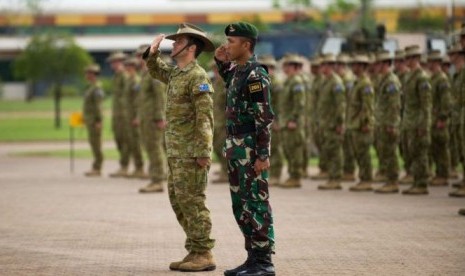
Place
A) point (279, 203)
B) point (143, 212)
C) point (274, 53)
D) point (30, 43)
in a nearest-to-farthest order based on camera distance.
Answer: point (143, 212), point (279, 203), point (274, 53), point (30, 43)

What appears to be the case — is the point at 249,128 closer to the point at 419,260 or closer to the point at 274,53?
the point at 419,260

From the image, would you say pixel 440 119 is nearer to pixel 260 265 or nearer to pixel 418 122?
pixel 418 122

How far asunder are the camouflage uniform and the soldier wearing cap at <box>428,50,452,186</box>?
351 inches

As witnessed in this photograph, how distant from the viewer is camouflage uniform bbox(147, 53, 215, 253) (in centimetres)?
1047

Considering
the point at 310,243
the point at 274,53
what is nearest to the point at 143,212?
the point at 310,243

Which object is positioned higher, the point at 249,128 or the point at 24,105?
the point at 249,128

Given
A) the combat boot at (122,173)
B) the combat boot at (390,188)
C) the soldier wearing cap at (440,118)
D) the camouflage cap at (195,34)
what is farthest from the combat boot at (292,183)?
the camouflage cap at (195,34)

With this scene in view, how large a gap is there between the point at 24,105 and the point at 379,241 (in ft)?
183

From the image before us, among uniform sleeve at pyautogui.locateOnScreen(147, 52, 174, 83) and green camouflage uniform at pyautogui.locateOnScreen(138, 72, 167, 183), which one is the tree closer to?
green camouflage uniform at pyautogui.locateOnScreen(138, 72, 167, 183)

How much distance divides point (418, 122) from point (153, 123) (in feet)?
14.0

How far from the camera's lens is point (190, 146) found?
1055cm

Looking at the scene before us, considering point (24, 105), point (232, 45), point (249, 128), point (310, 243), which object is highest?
point (232, 45)

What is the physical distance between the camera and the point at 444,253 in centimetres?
1138

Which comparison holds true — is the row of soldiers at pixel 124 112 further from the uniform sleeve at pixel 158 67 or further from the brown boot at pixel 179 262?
the brown boot at pixel 179 262
